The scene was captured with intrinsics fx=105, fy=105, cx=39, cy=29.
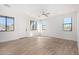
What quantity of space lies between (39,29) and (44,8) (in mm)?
544

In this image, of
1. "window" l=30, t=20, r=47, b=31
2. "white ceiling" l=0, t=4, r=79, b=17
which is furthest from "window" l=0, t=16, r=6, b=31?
"window" l=30, t=20, r=47, b=31

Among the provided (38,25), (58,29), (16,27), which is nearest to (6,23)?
(16,27)

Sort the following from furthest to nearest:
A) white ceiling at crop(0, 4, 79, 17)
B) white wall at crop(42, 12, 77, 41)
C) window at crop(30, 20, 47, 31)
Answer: window at crop(30, 20, 47, 31), white wall at crop(42, 12, 77, 41), white ceiling at crop(0, 4, 79, 17)

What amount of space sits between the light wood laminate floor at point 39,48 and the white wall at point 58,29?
5.4 inches

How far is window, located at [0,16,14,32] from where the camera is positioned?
242 centimetres

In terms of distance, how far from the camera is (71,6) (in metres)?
2.37

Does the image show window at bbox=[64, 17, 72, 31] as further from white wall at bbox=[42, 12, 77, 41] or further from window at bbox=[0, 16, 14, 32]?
window at bbox=[0, 16, 14, 32]

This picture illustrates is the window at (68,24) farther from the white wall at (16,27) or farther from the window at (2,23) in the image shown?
the window at (2,23)

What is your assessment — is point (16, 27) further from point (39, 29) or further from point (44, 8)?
point (44, 8)

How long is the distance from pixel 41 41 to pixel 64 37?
1.89 ft

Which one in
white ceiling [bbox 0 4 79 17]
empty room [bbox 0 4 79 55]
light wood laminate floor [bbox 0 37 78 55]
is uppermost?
white ceiling [bbox 0 4 79 17]

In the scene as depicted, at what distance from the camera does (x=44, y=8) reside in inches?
97.1

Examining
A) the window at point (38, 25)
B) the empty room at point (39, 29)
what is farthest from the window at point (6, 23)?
the window at point (38, 25)
